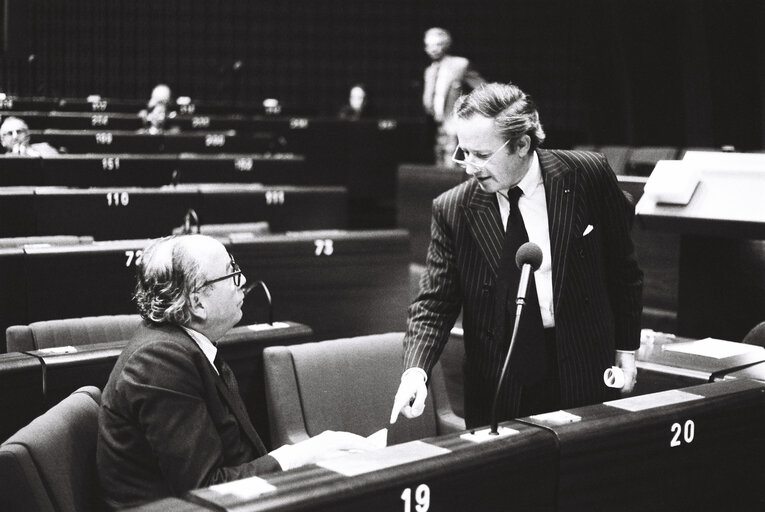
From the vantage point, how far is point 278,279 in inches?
176

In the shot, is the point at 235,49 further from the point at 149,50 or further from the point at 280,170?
the point at 280,170

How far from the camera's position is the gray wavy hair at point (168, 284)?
83.4 inches

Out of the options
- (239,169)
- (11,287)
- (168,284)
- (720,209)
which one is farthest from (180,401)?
(239,169)

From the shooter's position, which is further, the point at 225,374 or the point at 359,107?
the point at 359,107

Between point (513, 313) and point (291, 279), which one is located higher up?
point (513, 313)

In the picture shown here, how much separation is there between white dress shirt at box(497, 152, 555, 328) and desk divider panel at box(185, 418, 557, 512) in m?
0.53

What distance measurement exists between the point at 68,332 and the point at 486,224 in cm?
166

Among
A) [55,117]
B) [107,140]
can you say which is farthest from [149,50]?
[107,140]

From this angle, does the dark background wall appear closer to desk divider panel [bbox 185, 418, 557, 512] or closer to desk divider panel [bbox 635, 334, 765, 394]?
desk divider panel [bbox 635, 334, 765, 394]

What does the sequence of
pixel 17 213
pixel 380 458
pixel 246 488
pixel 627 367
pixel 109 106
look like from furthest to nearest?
pixel 109 106 < pixel 17 213 < pixel 627 367 < pixel 380 458 < pixel 246 488

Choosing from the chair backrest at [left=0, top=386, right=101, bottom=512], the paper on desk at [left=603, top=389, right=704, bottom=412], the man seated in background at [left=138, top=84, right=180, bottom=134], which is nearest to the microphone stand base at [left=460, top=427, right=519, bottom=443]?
the paper on desk at [left=603, top=389, right=704, bottom=412]

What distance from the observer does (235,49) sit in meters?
13.4

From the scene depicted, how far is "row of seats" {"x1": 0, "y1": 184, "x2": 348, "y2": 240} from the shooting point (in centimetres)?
523

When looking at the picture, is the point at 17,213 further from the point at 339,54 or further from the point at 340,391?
the point at 339,54
